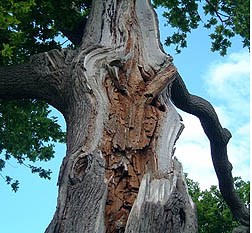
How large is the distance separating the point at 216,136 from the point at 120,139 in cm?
518

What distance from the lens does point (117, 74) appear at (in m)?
4.09

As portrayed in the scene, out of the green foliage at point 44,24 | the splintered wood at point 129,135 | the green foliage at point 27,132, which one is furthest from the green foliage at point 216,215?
the splintered wood at point 129,135

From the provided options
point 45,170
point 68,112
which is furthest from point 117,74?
point 45,170

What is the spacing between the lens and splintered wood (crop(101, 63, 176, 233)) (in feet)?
10.8

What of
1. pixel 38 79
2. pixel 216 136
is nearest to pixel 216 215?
pixel 216 136

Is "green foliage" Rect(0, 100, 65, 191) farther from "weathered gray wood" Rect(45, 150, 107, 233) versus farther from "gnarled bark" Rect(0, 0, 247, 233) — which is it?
"weathered gray wood" Rect(45, 150, 107, 233)

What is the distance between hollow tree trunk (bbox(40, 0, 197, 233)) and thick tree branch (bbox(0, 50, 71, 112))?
8 centimetres

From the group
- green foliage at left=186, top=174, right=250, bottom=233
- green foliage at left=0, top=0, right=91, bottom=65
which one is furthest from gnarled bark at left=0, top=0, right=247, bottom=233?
green foliage at left=186, top=174, right=250, bottom=233

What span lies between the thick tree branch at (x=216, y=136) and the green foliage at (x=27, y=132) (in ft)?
8.72

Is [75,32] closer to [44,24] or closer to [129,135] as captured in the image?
[44,24]

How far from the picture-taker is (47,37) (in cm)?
682

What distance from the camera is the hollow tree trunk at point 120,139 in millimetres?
3064

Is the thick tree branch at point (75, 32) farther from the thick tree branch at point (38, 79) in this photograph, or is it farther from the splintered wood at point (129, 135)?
the splintered wood at point (129, 135)

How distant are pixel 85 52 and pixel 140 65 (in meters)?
0.60
